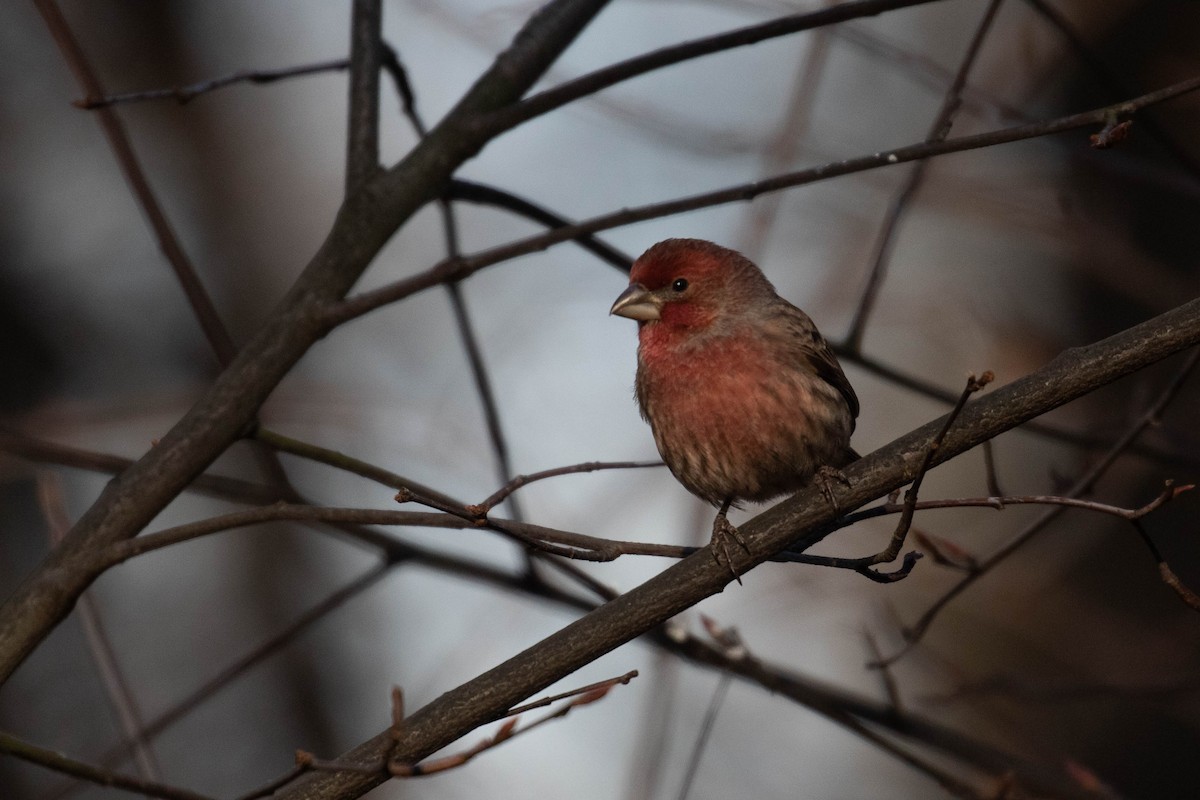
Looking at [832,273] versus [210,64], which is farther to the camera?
[210,64]

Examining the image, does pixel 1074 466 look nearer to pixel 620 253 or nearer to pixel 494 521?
pixel 620 253

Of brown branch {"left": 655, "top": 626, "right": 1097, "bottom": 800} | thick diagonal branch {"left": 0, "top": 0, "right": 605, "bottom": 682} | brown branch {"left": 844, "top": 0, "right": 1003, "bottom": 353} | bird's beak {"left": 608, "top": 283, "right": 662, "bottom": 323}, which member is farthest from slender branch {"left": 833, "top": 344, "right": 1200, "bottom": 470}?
thick diagonal branch {"left": 0, "top": 0, "right": 605, "bottom": 682}

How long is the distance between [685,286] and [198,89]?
2070mm

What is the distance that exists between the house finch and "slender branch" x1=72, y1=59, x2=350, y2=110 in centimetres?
151

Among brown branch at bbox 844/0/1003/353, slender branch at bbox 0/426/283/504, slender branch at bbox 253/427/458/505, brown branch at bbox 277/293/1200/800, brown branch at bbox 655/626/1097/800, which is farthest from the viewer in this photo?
brown branch at bbox 655/626/1097/800

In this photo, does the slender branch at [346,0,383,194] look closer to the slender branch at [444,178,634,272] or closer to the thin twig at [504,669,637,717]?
the slender branch at [444,178,634,272]

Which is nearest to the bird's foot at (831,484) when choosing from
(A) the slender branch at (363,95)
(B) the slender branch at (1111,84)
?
(A) the slender branch at (363,95)

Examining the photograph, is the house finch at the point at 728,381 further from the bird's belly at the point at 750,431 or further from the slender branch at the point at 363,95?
the slender branch at the point at 363,95

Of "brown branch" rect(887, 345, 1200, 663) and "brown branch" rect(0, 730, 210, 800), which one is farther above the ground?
"brown branch" rect(887, 345, 1200, 663)

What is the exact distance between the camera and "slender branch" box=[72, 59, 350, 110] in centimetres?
384

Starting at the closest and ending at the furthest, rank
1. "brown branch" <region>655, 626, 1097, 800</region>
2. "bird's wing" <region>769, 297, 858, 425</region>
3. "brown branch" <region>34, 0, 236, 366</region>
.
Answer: "brown branch" <region>34, 0, 236, 366</region>
"brown branch" <region>655, 626, 1097, 800</region>
"bird's wing" <region>769, 297, 858, 425</region>

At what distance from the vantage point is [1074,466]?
7.86 metres

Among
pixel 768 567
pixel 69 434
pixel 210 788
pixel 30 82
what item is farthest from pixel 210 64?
pixel 768 567

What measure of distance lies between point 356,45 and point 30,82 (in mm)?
9336
